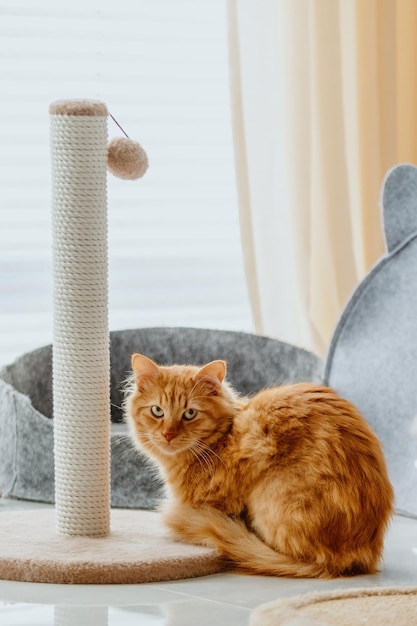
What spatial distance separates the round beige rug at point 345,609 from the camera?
139cm

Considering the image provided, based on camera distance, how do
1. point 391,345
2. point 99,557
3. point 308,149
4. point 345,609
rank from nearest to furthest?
point 345,609 < point 99,557 < point 391,345 < point 308,149

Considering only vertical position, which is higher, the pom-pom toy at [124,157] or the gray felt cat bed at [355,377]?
the pom-pom toy at [124,157]

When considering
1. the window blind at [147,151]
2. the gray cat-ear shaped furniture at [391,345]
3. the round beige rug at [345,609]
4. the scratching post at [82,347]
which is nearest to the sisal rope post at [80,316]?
the scratching post at [82,347]

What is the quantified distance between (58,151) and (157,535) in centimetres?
65

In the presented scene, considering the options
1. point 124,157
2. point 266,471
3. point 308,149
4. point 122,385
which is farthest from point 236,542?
point 308,149

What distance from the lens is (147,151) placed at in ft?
9.91

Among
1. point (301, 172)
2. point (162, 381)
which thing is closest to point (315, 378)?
point (162, 381)

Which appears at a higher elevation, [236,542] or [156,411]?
[156,411]

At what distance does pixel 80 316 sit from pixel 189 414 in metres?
0.24

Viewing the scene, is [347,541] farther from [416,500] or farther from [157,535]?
[416,500]

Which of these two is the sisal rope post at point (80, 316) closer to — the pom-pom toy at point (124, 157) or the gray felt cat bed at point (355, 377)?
the pom-pom toy at point (124, 157)

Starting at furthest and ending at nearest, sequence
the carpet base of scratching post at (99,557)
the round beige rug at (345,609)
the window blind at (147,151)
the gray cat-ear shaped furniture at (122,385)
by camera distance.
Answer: the window blind at (147,151)
the gray cat-ear shaped furniture at (122,385)
the carpet base of scratching post at (99,557)
the round beige rug at (345,609)

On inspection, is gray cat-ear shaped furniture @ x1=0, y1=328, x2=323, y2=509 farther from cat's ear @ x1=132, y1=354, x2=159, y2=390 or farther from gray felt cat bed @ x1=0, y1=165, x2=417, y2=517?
cat's ear @ x1=132, y1=354, x2=159, y2=390

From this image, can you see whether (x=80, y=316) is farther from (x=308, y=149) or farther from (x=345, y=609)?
(x=308, y=149)
